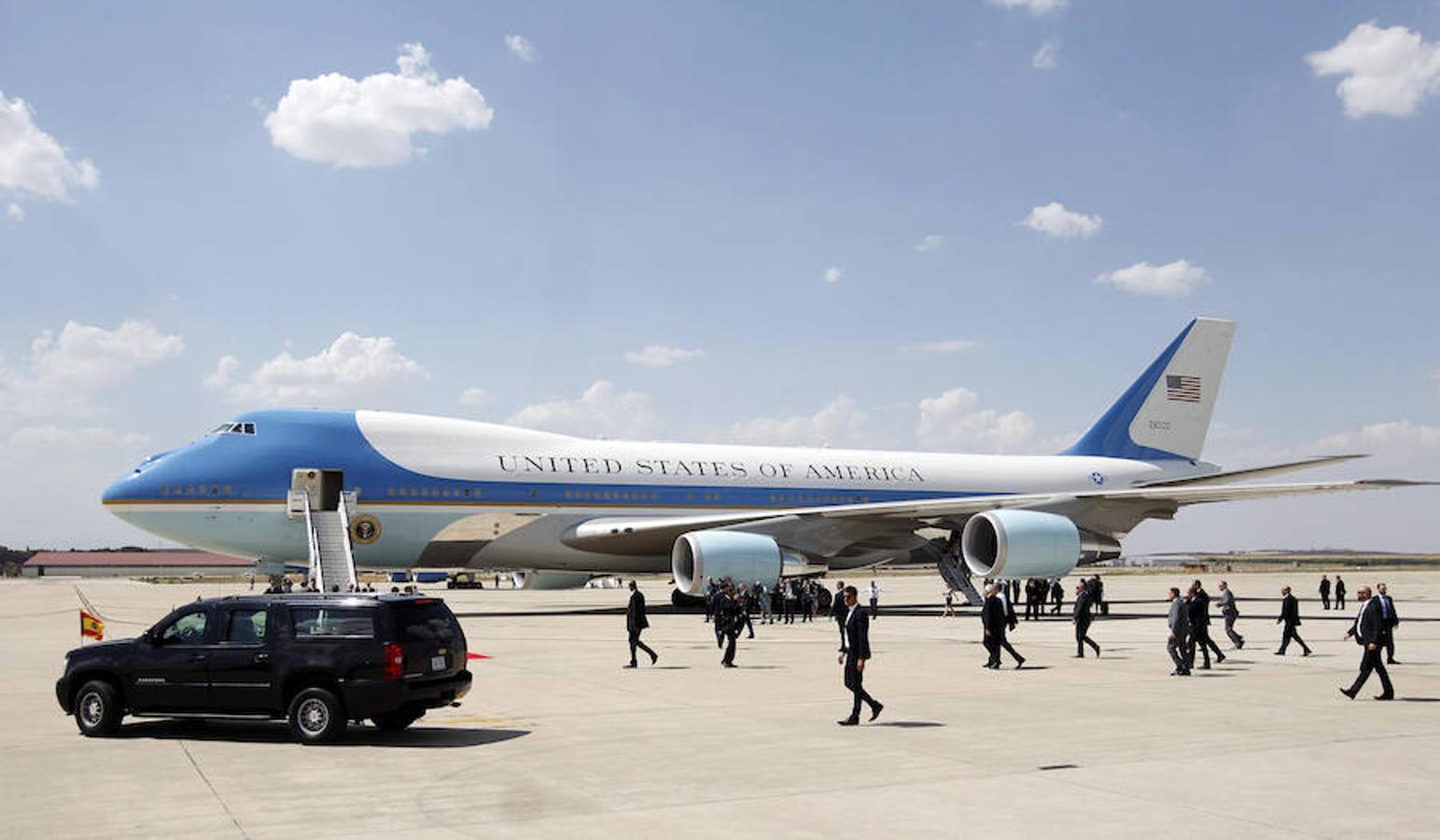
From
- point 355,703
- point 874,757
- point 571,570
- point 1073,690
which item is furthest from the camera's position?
point 571,570

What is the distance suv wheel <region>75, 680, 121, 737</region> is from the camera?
12461 millimetres

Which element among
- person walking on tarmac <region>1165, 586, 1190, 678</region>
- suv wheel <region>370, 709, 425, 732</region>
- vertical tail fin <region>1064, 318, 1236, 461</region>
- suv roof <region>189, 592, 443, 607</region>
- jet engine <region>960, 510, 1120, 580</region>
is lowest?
suv wheel <region>370, 709, 425, 732</region>

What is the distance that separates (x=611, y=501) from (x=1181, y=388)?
21299 mm

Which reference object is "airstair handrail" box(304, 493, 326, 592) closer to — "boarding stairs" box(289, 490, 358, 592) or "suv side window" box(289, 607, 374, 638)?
"boarding stairs" box(289, 490, 358, 592)

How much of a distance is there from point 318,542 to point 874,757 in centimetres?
2024

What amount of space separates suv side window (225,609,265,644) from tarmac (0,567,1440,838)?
3.30ft

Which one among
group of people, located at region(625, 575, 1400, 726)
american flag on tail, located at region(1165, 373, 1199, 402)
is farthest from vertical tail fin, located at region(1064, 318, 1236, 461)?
group of people, located at region(625, 575, 1400, 726)

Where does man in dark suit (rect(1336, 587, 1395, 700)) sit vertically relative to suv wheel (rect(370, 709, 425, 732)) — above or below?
above

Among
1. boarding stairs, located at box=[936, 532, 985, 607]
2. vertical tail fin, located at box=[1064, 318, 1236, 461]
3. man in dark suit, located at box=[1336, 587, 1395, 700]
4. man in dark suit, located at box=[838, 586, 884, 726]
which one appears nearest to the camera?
man in dark suit, located at box=[838, 586, 884, 726]

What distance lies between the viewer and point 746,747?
11688 millimetres

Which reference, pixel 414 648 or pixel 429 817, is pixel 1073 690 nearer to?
pixel 414 648

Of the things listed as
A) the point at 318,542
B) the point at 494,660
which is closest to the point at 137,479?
the point at 318,542

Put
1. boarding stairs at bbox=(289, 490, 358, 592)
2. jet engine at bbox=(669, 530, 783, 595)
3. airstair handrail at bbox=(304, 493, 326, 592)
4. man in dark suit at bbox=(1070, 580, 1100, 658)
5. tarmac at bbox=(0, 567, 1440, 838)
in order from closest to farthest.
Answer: tarmac at bbox=(0, 567, 1440, 838)
man in dark suit at bbox=(1070, 580, 1100, 658)
airstair handrail at bbox=(304, 493, 326, 592)
boarding stairs at bbox=(289, 490, 358, 592)
jet engine at bbox=(669, 530, 783, 595)

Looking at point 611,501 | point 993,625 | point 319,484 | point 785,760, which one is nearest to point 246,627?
point 785,760
